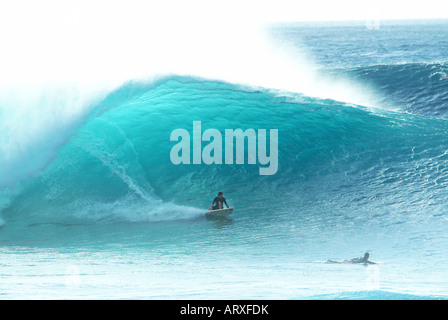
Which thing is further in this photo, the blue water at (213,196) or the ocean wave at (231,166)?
the ocean wave at (231,166)

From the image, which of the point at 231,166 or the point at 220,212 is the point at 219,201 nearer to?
the point at 220,212

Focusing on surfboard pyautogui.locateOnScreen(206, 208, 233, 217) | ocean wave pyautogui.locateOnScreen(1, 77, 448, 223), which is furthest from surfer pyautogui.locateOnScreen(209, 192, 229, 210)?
ocean wave pyautogui.locateOnScreen(1, 77, 448, 223)

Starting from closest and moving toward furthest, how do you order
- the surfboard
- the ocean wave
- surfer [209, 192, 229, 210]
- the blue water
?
the blue water
the surfboard
surfer [209, 192, 229, 210]
the ocean wave

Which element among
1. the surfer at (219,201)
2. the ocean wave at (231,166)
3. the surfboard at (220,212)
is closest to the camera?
the surfboard at (220,212)

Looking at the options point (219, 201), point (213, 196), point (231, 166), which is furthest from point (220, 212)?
point (231, 166)

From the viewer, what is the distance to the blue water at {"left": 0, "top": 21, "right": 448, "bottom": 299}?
7.46 m

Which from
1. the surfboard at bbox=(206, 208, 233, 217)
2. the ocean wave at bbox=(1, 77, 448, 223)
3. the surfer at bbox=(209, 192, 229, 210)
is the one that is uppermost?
the ocean wave at bbox=(1, 77, 448, 223)

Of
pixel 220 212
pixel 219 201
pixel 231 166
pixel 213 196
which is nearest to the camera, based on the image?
pixel 220 212

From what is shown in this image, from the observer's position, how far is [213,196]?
477 inches

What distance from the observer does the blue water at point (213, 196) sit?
7.46 meters

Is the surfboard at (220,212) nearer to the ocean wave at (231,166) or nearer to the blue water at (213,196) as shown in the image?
the blue water at (213,196)

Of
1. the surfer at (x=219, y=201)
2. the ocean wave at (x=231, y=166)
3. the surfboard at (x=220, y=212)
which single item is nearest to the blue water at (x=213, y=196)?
the ocean wave at (x=231, y=166)

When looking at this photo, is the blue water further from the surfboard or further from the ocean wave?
the surfboard
